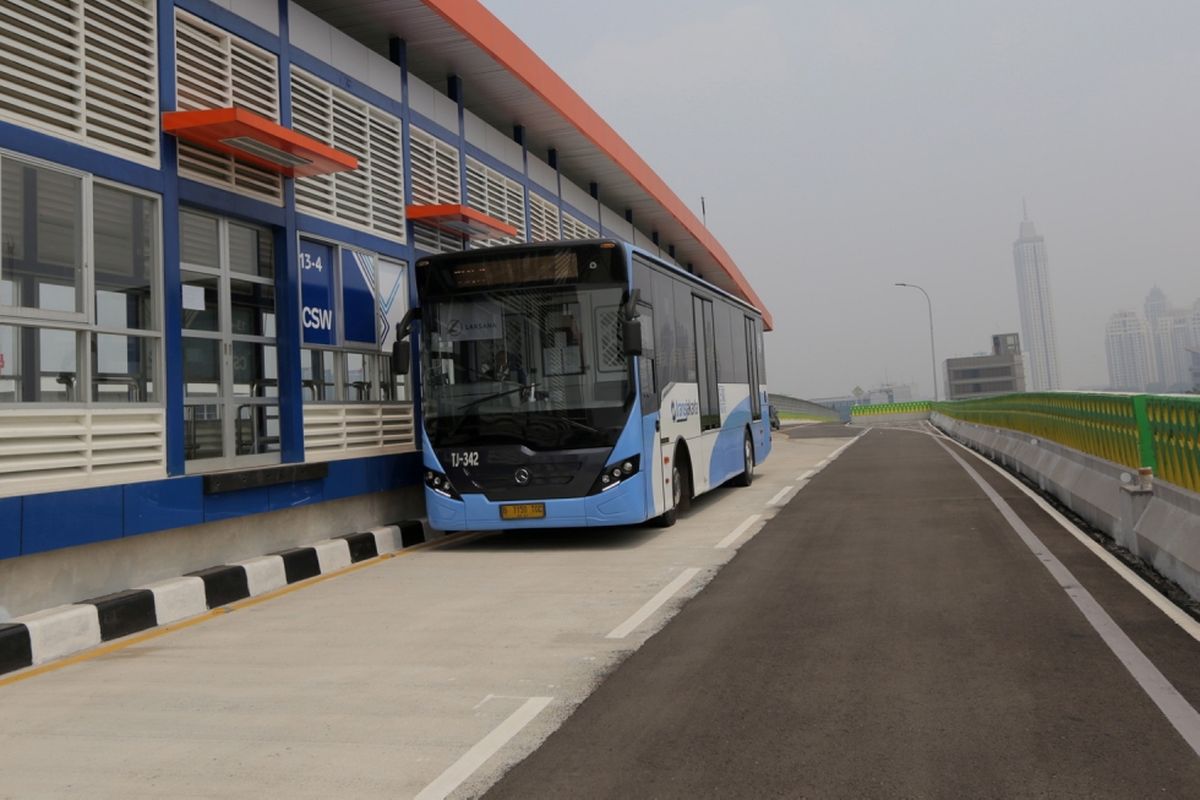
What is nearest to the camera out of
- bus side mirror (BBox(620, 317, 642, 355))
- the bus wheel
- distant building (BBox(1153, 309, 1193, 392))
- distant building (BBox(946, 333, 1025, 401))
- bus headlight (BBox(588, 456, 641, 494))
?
bus side mirror (BBox(620, 317, 642, 355))

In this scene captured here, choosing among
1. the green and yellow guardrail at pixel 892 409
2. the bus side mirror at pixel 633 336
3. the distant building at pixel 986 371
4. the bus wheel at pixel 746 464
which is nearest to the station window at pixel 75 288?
the bus side mirror at pixel 633 336

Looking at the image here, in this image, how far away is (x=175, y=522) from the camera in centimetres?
788

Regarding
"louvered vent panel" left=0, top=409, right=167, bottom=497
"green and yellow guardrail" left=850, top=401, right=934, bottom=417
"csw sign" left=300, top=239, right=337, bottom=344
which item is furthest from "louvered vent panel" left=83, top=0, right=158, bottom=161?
"green and yellow guardrail" left=850, top=401, right=934, bottom=417

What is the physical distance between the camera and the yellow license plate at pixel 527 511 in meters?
9.59

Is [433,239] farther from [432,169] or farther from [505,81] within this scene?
[505,81]

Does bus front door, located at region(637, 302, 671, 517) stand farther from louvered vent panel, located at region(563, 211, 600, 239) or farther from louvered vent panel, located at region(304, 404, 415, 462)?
louvered vent panel, located at region(563, 211, 600, 239)

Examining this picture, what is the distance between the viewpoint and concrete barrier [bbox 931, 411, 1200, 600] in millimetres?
6695

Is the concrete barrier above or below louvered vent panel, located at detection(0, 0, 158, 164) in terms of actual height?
below

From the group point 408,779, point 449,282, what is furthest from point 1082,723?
point 449,282

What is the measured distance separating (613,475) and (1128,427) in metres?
4.89

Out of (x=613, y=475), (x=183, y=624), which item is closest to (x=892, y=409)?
(x=613, y=475)

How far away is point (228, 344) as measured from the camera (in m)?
9.21

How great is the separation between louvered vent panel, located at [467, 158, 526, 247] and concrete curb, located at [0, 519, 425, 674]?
21.3 feet

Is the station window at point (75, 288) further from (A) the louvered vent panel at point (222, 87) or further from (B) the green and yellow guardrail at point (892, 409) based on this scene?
(B) the green and yellow guardrail at point (892, 409)
